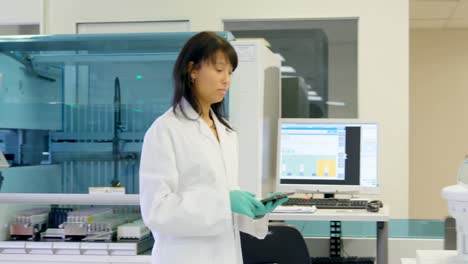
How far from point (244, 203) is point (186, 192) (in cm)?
15

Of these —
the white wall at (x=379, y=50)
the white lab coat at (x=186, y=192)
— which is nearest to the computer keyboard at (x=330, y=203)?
the white wall at (x=379, y=50)

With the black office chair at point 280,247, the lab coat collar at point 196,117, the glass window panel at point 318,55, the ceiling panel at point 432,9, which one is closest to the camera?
the lab coat collar at point 196,117

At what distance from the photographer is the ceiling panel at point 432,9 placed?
493cm

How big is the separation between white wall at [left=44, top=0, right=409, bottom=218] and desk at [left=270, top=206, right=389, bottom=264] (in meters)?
1.13

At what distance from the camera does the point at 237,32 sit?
152 inches

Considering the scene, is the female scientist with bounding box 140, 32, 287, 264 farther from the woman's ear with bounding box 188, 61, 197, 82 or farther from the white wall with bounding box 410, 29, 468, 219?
the white wall with bounding box 410, 29, 468, 219

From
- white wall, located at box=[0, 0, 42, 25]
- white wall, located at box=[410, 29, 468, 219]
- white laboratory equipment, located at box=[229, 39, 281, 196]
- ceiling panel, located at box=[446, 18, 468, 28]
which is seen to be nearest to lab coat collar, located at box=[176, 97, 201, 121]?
white laboratory equipment, located at box=[229, 39, 281, 196]

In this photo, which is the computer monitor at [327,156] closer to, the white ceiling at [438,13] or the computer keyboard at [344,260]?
the computer keyboard at [344,260]

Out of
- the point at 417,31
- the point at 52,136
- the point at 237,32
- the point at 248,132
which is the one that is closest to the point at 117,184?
the point at 52,136

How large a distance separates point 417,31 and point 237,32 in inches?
120

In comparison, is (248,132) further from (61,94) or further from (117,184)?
(61,94)

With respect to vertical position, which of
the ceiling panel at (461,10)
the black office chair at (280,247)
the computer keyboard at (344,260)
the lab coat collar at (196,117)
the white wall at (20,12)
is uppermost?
the ceiling panel at (461,10)

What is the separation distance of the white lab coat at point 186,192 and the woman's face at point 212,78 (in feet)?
0.18

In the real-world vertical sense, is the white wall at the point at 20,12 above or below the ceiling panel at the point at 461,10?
below
